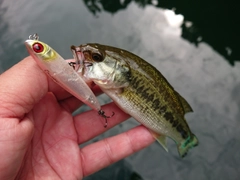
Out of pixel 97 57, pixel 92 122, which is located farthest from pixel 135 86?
pixel 92 122

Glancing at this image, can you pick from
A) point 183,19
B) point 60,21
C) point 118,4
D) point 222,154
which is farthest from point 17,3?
point 222,154

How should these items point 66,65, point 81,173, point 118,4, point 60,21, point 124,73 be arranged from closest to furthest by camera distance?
point 66,65 → point 124,73 → point 81,173 → point 60,21 → point 118,4

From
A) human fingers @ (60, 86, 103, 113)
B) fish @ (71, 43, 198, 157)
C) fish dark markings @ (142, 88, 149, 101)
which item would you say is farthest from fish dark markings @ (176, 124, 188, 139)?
human fingers @ (60, 86, 103, 113)

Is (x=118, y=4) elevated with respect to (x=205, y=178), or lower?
elevated

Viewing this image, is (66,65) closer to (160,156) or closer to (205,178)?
(160,156)

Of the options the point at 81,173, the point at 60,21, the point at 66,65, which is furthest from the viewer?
the point at 60,21

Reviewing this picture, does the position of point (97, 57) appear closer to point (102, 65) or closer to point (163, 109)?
point (102, 65)
